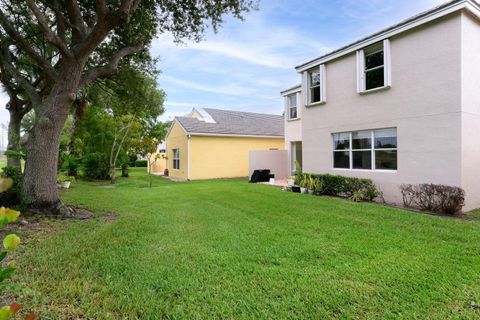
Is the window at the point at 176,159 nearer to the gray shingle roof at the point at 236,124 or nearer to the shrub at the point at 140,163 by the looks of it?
the gray shingle roof at the point at 236,124

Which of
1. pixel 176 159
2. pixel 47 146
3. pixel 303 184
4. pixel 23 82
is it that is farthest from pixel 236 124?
pixel 47 146

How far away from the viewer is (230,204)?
9.40 m

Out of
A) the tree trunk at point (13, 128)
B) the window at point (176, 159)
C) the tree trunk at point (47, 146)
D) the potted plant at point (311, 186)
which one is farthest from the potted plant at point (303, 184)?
the window at point (176, 159)

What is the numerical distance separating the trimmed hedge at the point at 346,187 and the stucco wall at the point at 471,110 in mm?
2665

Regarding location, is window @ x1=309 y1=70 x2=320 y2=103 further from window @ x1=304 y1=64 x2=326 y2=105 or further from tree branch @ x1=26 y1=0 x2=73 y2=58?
tree branch @ x1=26 y1=0 x2=73 y2=58

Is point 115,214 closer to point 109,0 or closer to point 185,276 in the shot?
point 185,276

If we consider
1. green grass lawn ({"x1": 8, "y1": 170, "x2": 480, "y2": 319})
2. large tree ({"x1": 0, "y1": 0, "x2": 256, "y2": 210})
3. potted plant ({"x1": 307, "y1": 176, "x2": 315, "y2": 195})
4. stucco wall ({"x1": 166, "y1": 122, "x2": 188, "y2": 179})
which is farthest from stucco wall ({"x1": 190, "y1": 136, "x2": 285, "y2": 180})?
green grass lawn ({"x1": 8, "y1": 170, "x2": 480, "y2": 319})

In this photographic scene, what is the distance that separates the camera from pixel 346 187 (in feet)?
34.8

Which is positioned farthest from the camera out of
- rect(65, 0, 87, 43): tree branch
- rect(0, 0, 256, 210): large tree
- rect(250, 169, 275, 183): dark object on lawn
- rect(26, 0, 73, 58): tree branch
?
rect(250, 169, 275, 183): dark object on lawn

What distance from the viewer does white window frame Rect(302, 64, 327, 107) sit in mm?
12195

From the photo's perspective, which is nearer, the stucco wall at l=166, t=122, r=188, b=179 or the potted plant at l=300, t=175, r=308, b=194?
the potted plant at l=300, t=175, r=308, b=194

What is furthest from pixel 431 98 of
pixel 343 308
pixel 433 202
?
pixel 343 308

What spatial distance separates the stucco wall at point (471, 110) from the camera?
26.3 feet

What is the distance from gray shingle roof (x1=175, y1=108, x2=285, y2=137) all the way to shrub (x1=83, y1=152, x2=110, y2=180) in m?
6.18
